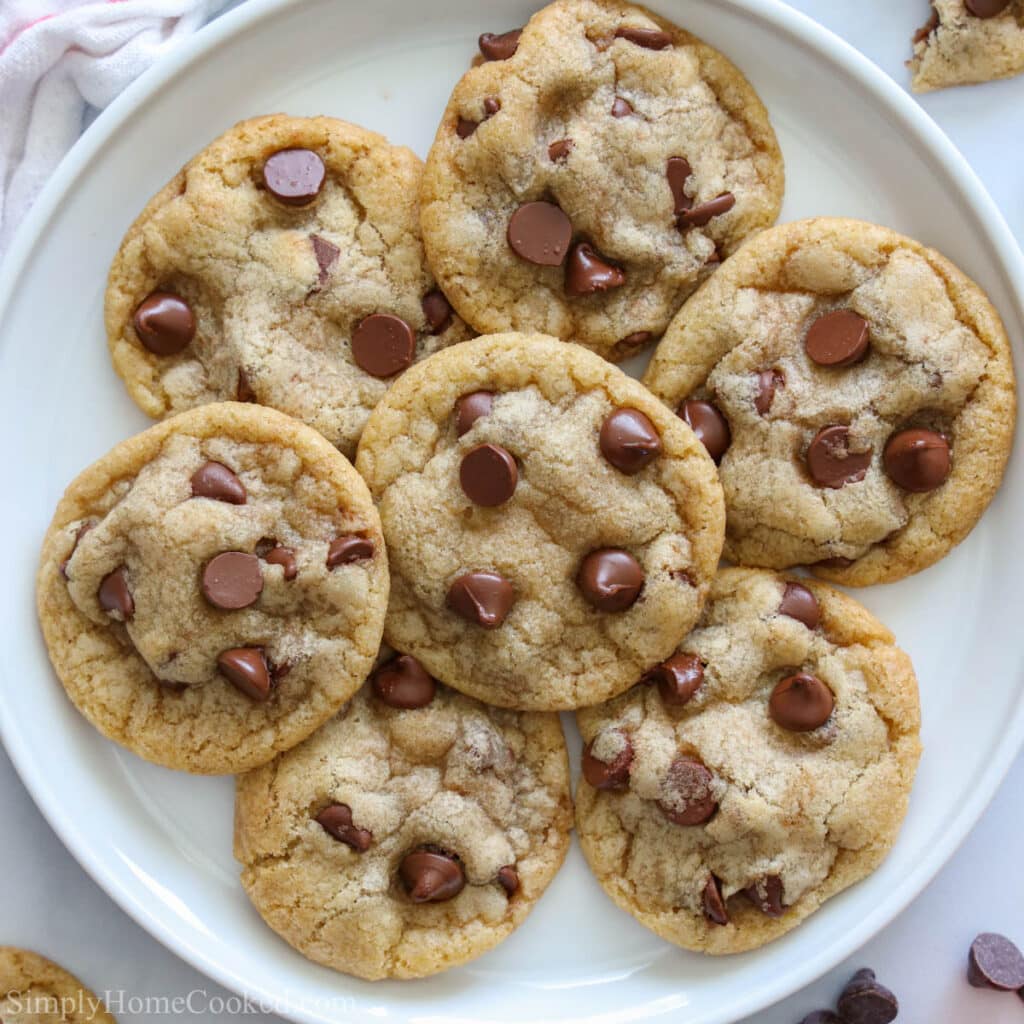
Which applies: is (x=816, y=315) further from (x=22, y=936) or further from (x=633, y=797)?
(x=22, y=936)

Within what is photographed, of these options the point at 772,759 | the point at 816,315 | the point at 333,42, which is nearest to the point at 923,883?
the point at 772,759

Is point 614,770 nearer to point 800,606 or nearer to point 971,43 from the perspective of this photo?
point 800,606

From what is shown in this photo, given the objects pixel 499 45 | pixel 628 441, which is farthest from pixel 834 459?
pixel 499 45

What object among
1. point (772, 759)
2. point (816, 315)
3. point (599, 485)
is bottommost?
point (772, 759)

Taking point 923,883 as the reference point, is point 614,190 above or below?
above

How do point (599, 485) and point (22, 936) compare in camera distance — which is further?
point (22, 936)

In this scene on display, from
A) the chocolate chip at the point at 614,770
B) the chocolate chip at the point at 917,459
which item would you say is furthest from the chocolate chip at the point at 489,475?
the chocolate chip at the point at 917,459

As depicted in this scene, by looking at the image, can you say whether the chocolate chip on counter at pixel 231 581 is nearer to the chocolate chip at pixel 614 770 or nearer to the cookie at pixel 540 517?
the cookie at pixel 540 517

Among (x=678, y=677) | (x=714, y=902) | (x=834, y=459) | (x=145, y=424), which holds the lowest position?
(x=714, y=902)

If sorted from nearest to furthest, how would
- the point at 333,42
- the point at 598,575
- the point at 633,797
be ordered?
the point at 598,575, the point at 633,797, the point at 333,42
